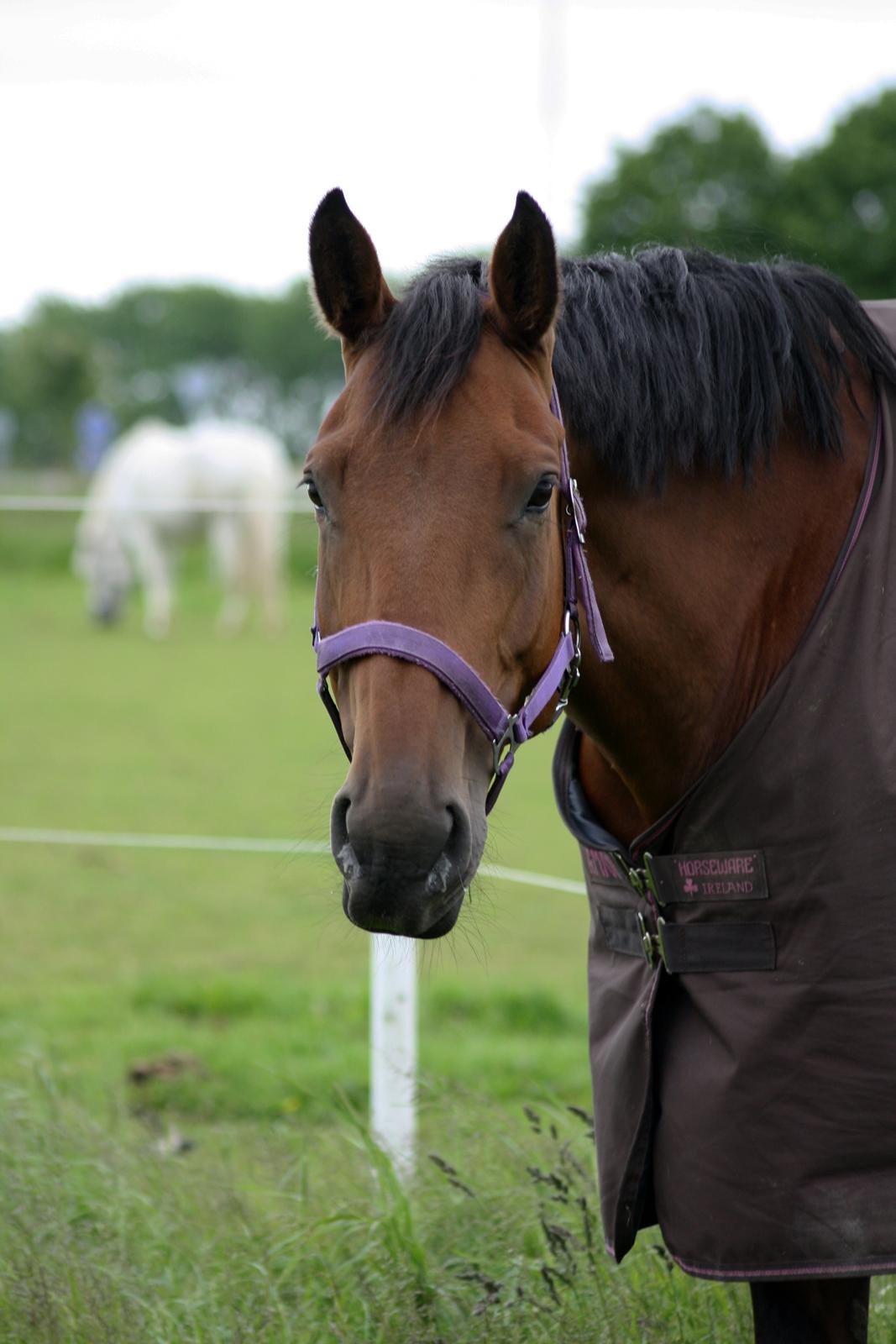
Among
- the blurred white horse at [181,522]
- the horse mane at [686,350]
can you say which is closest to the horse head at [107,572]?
the blurred white horse at [181,522]

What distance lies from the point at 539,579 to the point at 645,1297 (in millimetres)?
1455

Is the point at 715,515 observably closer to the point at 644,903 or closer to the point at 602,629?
the point at 602,629

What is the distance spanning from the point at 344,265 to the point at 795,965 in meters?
1.19

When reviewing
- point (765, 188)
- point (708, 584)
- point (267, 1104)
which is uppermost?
point (765, 188)

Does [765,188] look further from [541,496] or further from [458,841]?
[458,841]

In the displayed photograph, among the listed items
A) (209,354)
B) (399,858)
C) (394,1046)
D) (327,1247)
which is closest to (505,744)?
(399,858)

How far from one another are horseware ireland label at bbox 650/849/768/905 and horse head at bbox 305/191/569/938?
33 centimetres

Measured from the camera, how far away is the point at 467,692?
1734 millimetres

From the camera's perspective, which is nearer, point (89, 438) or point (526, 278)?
point (526, 278)

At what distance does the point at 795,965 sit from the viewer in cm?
198

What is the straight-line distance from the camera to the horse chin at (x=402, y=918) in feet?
5.47

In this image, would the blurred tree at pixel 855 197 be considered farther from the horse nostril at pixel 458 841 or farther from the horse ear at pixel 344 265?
the horse nostril at pixel 458 841

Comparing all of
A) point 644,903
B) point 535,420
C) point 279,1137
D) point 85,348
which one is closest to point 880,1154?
point 644,903

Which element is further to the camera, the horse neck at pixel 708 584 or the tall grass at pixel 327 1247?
the tall grass at pixel 327 1247
